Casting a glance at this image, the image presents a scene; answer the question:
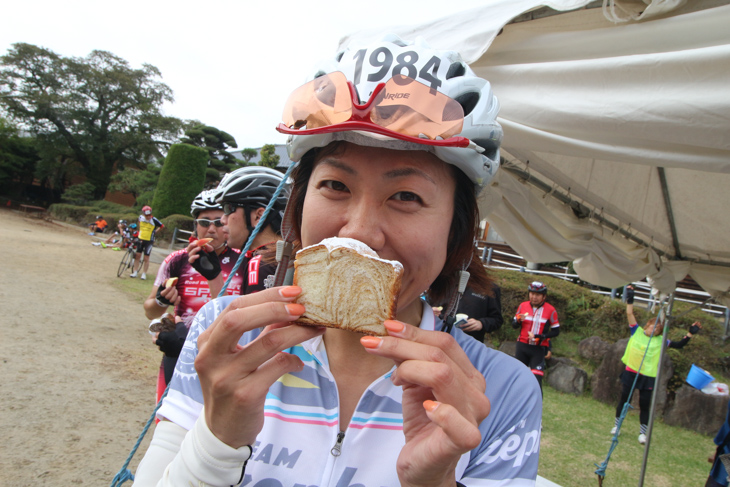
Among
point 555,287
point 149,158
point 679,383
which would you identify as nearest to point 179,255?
point 679,383

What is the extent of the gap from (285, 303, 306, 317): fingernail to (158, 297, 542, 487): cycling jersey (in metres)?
0.40

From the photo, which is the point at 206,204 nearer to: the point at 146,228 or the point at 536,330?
the point at 536,330

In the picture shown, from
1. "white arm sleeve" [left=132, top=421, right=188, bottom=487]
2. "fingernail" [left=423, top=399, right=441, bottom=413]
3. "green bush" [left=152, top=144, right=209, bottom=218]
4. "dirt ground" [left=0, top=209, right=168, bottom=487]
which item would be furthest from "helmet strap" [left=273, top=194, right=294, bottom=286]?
"green bush" [left=152, top=144, right=209, bottom=218]

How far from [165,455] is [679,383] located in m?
10.4

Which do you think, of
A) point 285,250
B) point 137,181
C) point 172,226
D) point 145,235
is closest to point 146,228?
point 145,235

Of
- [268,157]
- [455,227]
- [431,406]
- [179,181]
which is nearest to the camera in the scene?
[431,406]

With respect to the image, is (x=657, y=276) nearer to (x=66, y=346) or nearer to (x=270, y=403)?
(x=270, y=403)

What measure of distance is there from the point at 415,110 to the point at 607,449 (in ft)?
25.2

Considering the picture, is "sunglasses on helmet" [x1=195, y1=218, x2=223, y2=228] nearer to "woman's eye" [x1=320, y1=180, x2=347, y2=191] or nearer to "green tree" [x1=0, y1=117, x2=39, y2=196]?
"woman's eye" [x1=320, y1=180, x2=347, y2=191]

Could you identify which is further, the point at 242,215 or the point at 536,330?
the point at 536,330

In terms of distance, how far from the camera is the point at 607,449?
713 centimetres

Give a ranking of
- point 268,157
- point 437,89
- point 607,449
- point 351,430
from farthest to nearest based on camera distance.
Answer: point 268,157 < point 607,449 < point 437,89 < point 351,430

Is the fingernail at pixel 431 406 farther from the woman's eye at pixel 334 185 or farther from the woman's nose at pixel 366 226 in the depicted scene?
the woman's eye at pixel 334 185

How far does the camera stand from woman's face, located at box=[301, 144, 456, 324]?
54.1 inches
